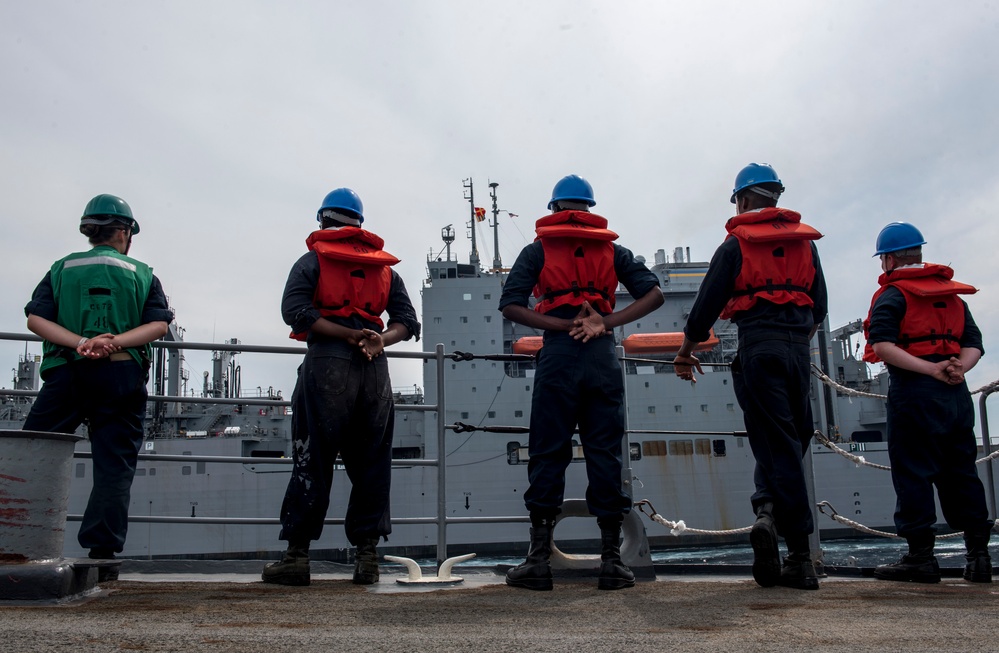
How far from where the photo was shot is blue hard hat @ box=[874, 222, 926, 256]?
2457 mm

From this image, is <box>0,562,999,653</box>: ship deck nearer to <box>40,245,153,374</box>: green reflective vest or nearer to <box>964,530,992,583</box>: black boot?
<box>964,530,992,583</box>: black boot

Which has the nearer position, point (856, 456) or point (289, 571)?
point (289, 571)

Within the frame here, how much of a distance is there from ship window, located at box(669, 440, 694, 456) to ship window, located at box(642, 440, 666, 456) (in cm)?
17

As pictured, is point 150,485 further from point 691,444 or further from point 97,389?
point 97,389

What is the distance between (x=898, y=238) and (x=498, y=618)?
6.52 feet

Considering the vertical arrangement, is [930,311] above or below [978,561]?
above

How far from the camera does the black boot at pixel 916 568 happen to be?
207cm

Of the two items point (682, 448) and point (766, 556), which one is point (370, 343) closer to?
point (766, 556)

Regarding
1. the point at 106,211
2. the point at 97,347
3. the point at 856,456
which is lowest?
the point at 856,456

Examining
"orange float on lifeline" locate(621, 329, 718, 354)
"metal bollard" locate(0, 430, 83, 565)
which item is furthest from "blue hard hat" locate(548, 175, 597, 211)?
"orange float on lifeline" locate(621, 329, 718, 354)

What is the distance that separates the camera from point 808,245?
2.12 metres

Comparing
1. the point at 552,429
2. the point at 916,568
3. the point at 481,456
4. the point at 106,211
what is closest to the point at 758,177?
the point at 552,429

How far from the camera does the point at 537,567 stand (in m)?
1.84

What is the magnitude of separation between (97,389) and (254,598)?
0.86 metres
